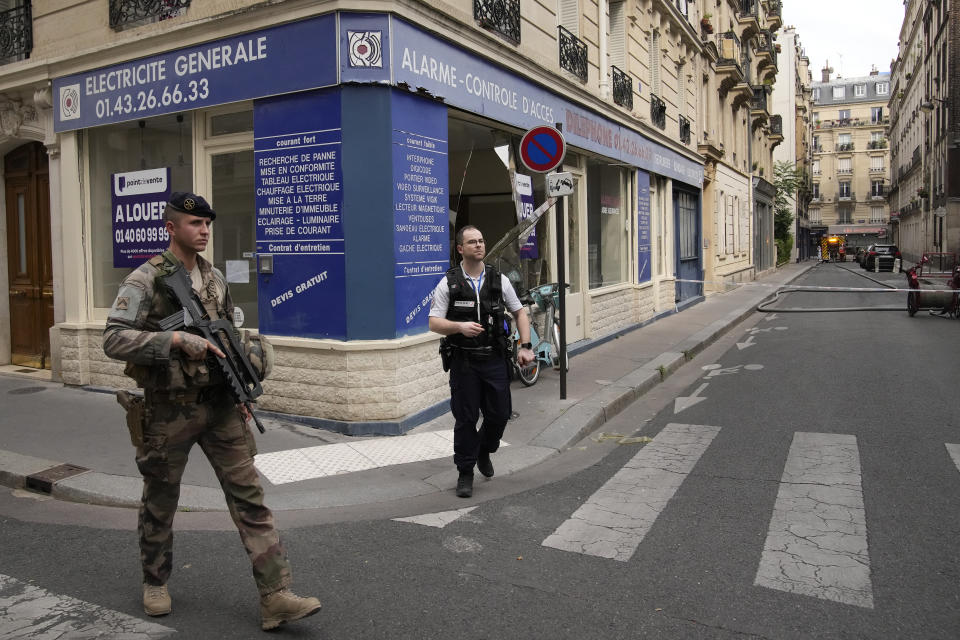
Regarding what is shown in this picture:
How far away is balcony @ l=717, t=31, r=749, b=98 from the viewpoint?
2562 centimetres

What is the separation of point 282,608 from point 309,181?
473 centimetres

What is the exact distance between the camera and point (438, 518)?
16.2ft

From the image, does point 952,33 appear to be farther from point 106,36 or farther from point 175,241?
point 175,241

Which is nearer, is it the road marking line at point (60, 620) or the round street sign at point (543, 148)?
the road marking line at point (60, 620)

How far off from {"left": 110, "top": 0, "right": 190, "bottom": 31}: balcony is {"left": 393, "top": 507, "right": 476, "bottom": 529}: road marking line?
5983 mm

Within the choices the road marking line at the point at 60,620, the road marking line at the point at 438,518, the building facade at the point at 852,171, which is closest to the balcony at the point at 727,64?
the road marking line at the point at 438,518

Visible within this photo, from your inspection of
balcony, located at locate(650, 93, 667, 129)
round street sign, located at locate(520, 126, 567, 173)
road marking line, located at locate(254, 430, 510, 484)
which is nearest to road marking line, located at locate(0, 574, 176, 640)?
road marking line, located at locate(254, 430, 510, 484)

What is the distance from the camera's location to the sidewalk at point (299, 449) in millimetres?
5551

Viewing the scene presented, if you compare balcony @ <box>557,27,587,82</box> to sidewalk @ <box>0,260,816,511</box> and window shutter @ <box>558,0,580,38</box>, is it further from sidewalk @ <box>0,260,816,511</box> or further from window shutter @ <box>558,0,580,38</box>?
sidewalk @ <box>0,260,816,511</box>

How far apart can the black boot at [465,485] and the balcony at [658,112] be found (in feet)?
42.7

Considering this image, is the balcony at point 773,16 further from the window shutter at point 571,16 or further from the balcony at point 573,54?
the balcony at point 573,54

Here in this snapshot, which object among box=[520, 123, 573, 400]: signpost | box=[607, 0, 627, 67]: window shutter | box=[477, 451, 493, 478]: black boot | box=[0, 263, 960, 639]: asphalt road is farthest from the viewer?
box=[607, 0, 627, 67]: window shutter

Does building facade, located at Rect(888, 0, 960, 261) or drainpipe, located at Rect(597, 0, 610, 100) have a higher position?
building facade, located at Rect(888, 0, 960, 261)

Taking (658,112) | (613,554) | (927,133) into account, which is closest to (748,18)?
(658,112)
